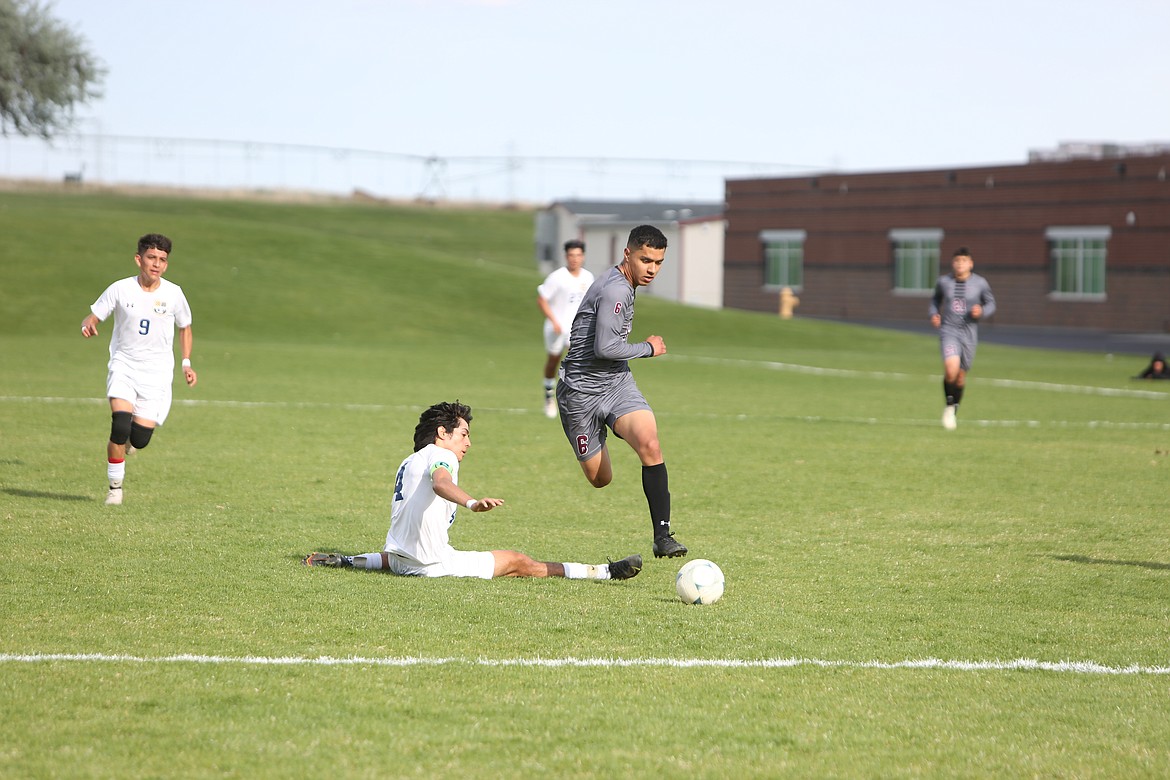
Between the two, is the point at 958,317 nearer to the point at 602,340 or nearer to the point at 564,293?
the point at 564,293

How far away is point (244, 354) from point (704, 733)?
2758 centimetres

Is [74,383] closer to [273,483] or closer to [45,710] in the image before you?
[273,483]

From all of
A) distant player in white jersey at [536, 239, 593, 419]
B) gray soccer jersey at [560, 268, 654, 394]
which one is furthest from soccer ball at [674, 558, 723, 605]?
distant player in white jersey at [536, 239, 593, 419]

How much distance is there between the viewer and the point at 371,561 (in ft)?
27.2

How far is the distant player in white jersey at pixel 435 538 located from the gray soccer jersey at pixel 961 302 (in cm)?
1120

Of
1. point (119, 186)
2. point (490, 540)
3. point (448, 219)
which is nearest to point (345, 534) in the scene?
point (490, 540)

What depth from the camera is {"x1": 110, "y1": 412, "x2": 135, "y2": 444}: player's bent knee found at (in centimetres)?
1055

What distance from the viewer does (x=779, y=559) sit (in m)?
9.02

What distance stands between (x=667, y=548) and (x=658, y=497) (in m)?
0.38

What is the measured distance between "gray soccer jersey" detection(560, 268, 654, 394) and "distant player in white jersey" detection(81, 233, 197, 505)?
3.51 metres

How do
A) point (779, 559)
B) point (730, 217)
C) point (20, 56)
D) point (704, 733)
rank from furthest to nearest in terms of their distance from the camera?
point (730, 217) < point (20, 56) < point (779, 559) < point (704, 733)

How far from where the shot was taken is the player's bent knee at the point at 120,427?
415 inches

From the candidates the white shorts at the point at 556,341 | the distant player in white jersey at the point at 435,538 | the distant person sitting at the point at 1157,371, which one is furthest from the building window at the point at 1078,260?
the distant player in white jersey at the point at 435,538

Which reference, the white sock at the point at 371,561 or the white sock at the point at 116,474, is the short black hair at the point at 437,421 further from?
the white sock at the point at 116,474
